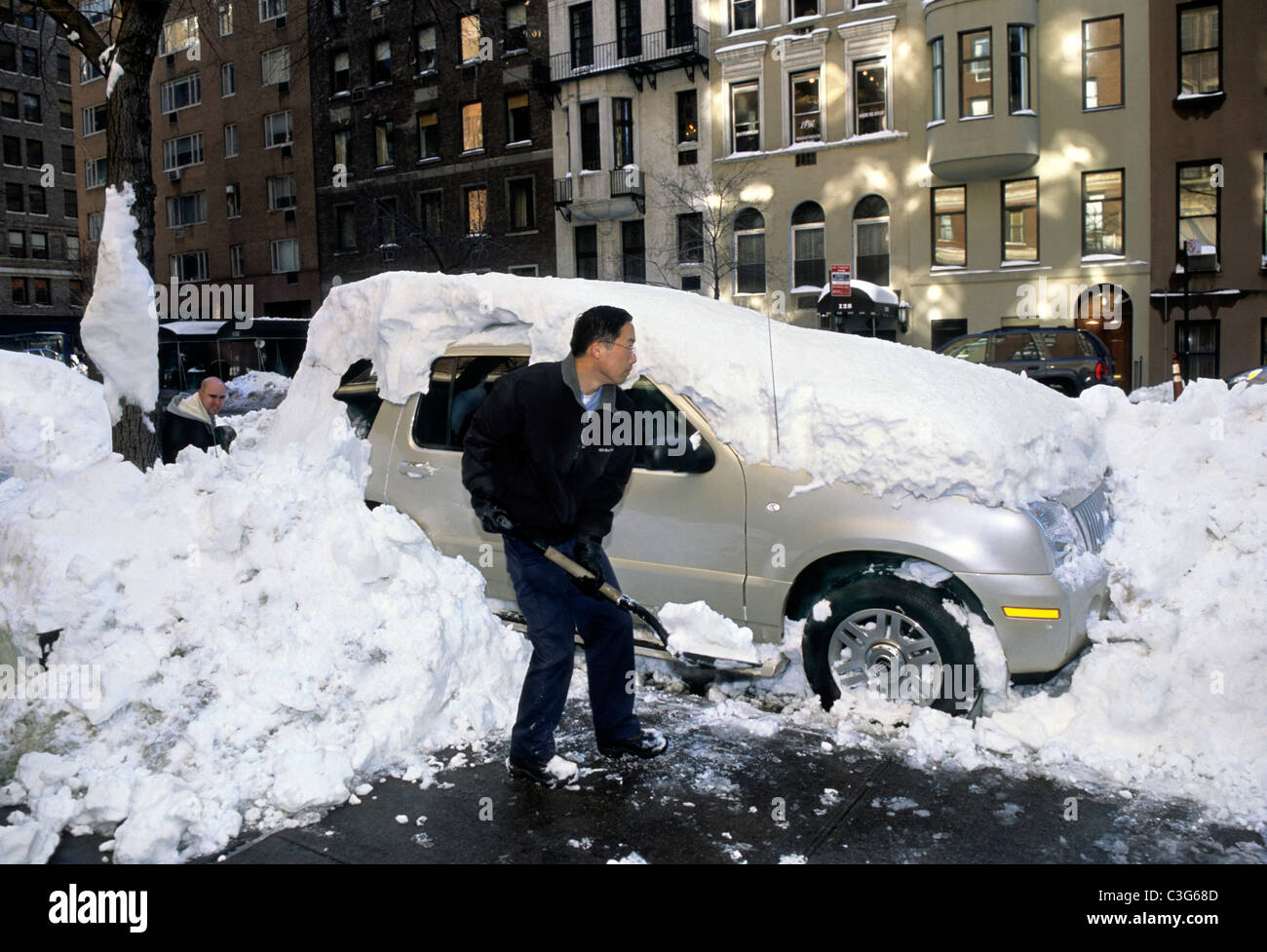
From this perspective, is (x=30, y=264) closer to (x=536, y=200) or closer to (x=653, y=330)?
(x=536, y=200)

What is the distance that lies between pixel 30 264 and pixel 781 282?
50727 mm

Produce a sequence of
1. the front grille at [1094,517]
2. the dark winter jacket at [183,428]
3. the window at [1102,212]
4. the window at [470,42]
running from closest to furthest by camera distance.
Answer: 1. the front grille at [1094,517]
2. the dark winter jacket at [183,428]
3. the window at [1102,212]
4. the window at [470,42]

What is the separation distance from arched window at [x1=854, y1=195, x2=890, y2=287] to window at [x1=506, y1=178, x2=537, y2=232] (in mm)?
11925

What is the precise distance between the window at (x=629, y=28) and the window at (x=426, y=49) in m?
8.50

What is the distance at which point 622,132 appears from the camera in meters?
30.5

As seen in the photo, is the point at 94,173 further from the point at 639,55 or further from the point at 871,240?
the point at 871,240

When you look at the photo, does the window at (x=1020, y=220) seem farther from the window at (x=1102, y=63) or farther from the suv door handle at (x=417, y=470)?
the suv door handle at (x=417, y=470)

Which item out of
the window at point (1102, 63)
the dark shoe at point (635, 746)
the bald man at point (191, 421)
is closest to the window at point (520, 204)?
the window at point (1102, 63)

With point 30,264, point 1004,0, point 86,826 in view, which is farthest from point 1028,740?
point 30,264

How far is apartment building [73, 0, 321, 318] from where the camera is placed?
1538 inches

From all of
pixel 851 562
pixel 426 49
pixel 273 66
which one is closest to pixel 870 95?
pixel 426 49

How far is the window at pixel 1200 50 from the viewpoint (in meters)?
22.1

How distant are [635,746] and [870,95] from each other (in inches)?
1009

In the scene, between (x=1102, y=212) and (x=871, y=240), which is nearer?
(x=1102, y=212)
